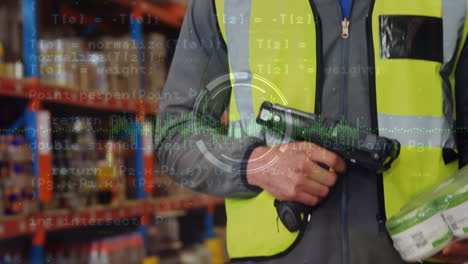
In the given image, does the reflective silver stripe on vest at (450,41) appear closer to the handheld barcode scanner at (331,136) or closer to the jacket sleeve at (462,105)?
the jacket sleeve at (462,105)

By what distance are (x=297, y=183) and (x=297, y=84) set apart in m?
0.17

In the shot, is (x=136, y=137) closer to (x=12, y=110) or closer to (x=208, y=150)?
(x=208, y=150)

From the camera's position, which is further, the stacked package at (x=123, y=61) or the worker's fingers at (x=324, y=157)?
the stacked package at (x=123, y=61)

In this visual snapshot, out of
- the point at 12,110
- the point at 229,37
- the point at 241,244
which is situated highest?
the point at 229,37

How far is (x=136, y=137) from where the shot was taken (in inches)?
33.1

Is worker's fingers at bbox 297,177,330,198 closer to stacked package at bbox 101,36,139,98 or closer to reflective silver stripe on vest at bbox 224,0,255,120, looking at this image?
reflective silver stripe on vest at bbox 224,0,255,120

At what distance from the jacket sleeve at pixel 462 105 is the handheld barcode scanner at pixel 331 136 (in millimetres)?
139

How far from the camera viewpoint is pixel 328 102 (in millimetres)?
771

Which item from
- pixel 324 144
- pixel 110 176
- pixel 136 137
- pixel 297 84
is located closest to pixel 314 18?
pixel 297 84

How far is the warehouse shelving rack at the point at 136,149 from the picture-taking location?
85 cm

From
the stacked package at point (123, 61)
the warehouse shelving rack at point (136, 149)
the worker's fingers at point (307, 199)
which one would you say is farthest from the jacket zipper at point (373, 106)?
the stacked package at point (123, 61)

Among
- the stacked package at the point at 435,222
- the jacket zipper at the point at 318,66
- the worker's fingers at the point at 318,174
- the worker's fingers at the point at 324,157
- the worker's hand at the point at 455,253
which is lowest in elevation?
the worker's hand at the point at 455,253

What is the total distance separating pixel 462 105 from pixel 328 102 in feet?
0.81

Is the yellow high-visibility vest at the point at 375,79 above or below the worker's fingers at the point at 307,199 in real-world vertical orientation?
above
